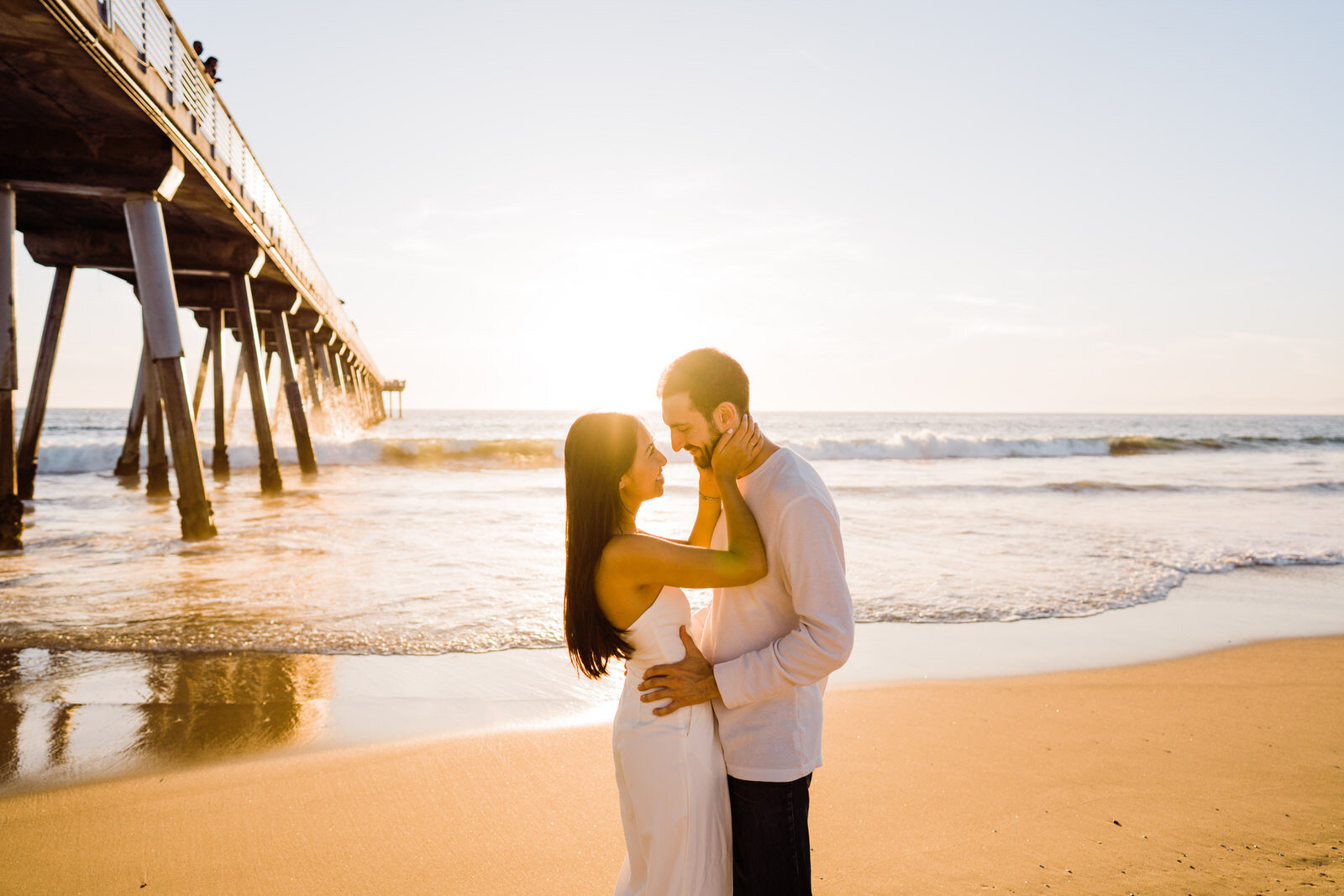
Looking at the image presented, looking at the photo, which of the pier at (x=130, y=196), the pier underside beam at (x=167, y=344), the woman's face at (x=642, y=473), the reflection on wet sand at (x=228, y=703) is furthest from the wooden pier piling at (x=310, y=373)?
the woman's face at (x=642, y=473)

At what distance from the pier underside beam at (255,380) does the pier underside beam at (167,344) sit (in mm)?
4669

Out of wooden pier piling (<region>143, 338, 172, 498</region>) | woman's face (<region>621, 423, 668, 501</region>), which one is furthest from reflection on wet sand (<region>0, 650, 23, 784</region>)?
wooden pier piling (<region>143, 338, 172, 498</region>)

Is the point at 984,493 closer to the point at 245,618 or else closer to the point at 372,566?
the point at 372,566

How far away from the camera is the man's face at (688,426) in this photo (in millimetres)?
1918

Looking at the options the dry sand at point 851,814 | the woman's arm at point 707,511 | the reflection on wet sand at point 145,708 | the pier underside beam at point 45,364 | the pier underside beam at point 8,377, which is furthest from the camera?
the pier underside beam at point 45,364

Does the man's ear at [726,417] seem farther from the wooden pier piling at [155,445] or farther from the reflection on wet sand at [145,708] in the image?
the wooden pier piling at [155,445]

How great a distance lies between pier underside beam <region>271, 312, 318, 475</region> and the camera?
17500 millimetres

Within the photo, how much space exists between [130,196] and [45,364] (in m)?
4.60

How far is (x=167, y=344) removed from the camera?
30.1 ft

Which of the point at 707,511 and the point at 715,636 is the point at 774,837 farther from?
the point at 707,511

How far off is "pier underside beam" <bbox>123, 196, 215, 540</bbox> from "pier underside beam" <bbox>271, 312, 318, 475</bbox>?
8.06 meters

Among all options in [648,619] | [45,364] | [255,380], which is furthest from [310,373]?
[648,619]

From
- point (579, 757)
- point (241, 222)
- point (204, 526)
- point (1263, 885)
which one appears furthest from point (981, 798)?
point (241, 222)

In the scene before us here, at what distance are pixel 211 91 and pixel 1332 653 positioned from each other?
43.4 feet
